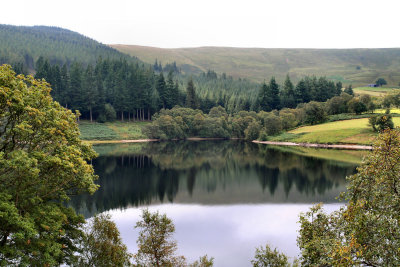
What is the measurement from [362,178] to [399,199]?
1598 mm

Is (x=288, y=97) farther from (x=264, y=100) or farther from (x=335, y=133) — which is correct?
(x=335, y=133)

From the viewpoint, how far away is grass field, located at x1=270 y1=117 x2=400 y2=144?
301 ft

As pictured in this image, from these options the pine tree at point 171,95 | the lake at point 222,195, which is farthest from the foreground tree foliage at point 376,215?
the pine tree at point 171,95

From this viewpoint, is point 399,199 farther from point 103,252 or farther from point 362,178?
point 103,252

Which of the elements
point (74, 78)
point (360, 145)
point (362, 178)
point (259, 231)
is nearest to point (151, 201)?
point (259, 231)

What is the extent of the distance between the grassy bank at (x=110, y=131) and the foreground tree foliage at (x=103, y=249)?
9378cm

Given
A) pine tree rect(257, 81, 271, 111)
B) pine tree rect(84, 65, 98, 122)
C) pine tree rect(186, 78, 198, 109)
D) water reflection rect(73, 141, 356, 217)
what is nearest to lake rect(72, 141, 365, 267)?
water reflection rect(73, 141, 356, 217)

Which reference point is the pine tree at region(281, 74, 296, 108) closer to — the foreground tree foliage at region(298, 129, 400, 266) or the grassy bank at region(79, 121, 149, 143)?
the grassy bank at region(79, 121, 149, 143)

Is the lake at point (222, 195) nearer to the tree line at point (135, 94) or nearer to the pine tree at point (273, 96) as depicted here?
the tree line at point (135, 94)

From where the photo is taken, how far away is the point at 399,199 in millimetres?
11617

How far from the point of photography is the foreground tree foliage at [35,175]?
16.6 meters

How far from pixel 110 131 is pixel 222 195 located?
269 feet

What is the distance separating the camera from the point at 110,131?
391ft

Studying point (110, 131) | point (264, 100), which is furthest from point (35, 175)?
point (264, 100)
